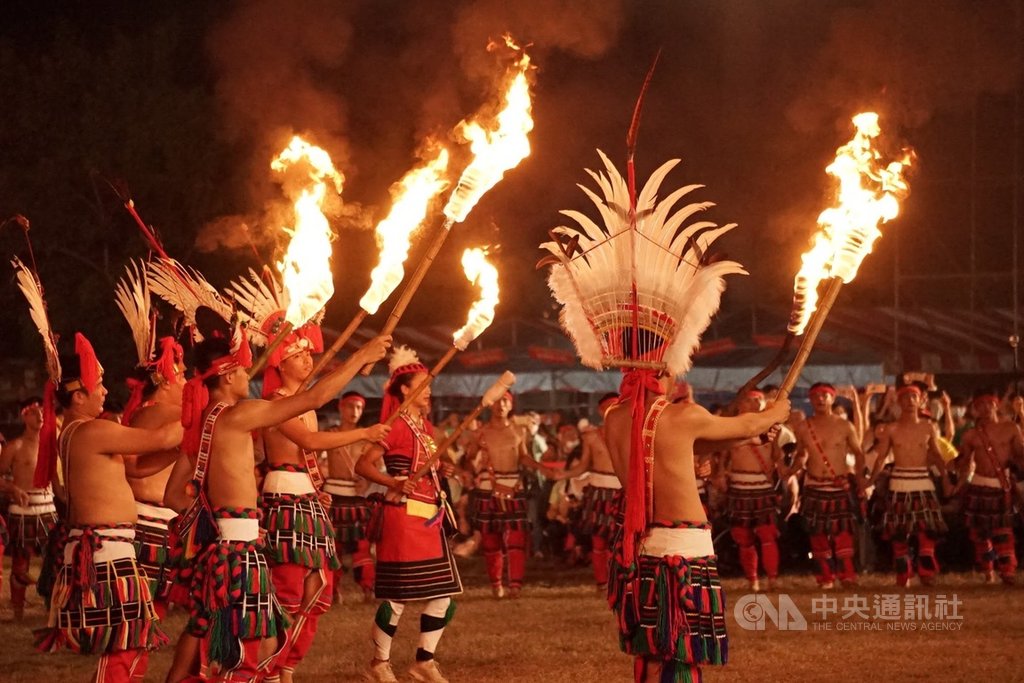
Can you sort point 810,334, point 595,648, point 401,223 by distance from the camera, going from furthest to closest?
point 595,648 → point 401,223 → point 810,334

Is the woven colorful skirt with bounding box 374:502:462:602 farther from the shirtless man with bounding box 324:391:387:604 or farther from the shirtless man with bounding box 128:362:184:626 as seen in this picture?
the shirtless man with bounding box 324:391:387:604

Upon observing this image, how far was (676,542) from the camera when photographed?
5.57 meters

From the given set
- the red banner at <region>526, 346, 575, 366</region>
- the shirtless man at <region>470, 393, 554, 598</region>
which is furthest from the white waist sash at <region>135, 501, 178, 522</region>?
the red banner at <region>526, 346, 575, 366</region>

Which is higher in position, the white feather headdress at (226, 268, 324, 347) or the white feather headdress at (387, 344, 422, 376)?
the white feather headdress at (226, 268, 324, 347)

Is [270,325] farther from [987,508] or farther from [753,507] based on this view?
[987,508]

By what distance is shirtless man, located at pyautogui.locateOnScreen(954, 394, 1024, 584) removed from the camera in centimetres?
1198

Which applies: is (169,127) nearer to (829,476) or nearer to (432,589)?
(829,476)

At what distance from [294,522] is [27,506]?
209 inches

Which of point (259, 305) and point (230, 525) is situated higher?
point (259, 305)

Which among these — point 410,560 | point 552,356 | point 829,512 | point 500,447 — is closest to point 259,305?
point 410,560

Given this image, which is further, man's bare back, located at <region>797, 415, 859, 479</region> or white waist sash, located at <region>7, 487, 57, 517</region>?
man's bare back, located at <region>797, 415, 859, 479</region>

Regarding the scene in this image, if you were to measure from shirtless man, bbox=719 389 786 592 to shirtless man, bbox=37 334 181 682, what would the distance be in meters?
7.06

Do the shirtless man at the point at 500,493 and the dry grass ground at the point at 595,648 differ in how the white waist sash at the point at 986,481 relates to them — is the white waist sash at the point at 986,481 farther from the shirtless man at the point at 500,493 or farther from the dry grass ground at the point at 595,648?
the shirtless man at the point at 500,493

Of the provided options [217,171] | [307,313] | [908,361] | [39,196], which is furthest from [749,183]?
[307,313]
